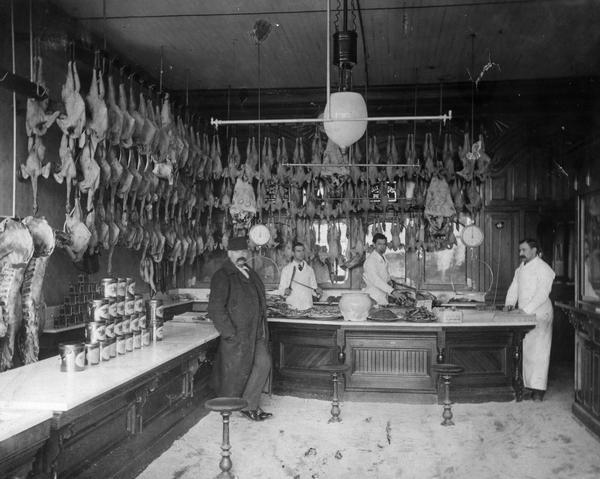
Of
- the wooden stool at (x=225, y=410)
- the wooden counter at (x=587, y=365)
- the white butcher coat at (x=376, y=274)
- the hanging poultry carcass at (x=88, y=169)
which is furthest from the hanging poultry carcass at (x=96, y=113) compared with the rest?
the wooden counter at (x=587, y=365)

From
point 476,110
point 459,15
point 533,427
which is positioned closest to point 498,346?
point 533,427

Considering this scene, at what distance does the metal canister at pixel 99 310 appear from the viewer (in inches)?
148

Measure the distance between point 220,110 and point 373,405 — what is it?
17.4 feet

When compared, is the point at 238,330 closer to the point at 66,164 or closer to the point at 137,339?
the point at 137,339

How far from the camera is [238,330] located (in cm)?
527

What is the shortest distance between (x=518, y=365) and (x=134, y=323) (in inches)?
160

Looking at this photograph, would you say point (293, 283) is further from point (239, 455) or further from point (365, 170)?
point (239, 455)

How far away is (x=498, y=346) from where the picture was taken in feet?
20.3

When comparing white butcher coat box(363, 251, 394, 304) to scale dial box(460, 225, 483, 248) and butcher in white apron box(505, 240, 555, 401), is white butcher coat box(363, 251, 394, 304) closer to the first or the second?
scale dial box(460, 225, 483, 248)

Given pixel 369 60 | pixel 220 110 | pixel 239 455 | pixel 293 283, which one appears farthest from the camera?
pixel 220 110

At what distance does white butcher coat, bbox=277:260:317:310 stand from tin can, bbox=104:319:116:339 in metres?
4.51

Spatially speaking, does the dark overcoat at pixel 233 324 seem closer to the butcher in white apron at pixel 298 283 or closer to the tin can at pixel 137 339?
the tin can at pixel 137 339

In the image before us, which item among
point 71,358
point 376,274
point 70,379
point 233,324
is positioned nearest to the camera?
point 70,379

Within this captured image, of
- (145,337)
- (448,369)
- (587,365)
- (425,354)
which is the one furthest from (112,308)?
(587,365)
